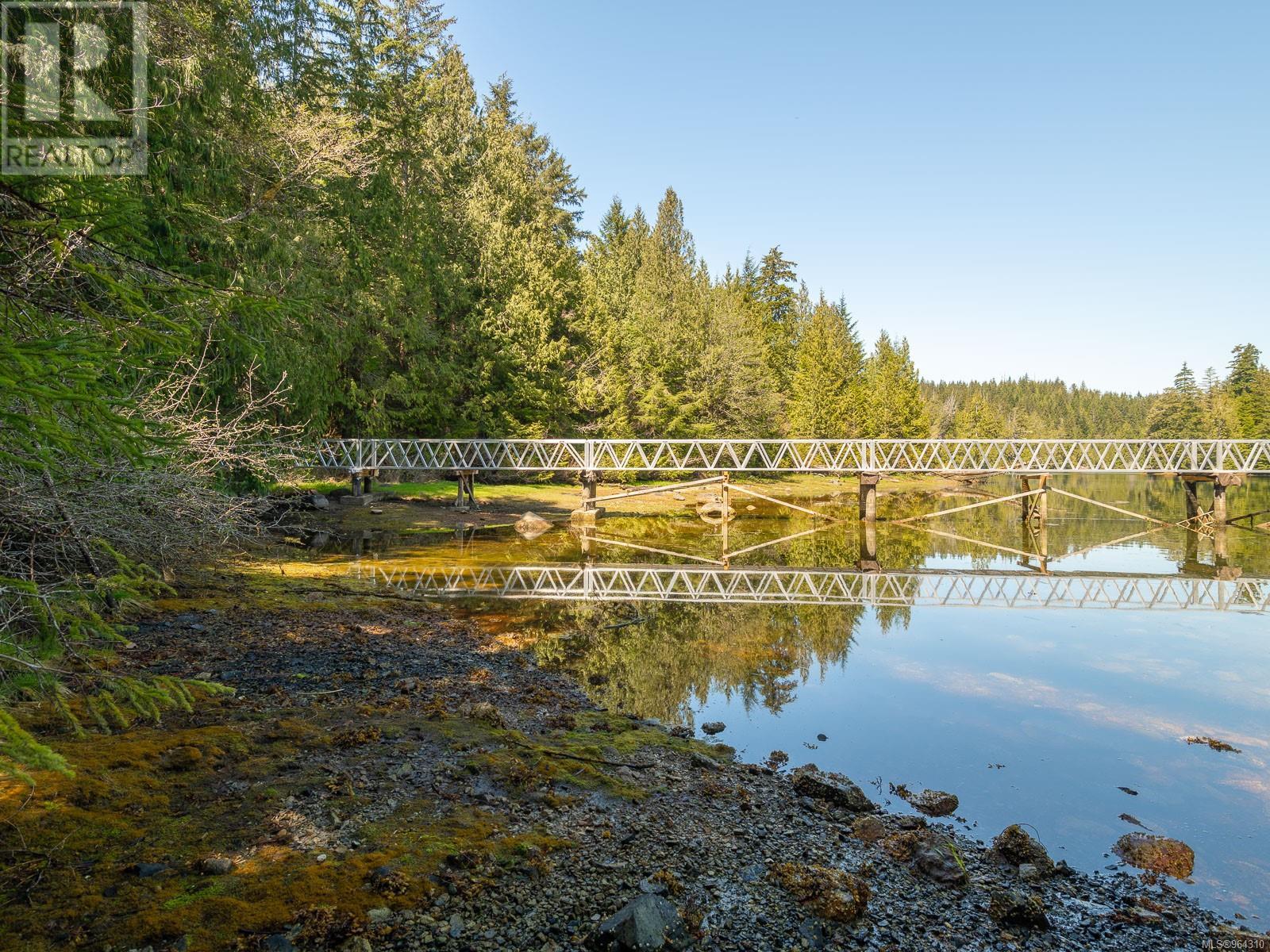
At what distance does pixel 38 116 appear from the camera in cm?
561

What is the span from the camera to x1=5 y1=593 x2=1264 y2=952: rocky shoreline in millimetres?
3822

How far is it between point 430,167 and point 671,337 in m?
16.4

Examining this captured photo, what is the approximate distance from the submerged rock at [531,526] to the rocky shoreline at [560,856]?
671 inches

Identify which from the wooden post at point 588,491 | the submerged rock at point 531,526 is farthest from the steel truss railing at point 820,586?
the wooden post at point 588,491

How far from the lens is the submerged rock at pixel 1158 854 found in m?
5.31

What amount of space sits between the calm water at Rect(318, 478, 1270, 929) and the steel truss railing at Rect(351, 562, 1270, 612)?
0.13 metres

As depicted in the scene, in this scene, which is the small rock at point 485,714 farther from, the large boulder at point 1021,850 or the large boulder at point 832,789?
the large boulder at point 1021,850

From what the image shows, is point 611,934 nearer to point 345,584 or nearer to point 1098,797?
point 1098,797

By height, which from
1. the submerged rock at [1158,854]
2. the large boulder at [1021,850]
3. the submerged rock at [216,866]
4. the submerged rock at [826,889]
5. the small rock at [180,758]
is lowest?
the submerged rock at [1158,854]

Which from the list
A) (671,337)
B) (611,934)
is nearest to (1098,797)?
(611,934)

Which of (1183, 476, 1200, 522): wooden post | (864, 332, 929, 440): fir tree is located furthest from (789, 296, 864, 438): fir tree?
(1183, 476, 1200, 522): wooden post

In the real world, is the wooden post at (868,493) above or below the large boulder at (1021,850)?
above

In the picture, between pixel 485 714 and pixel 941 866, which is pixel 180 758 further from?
pixel 941 866

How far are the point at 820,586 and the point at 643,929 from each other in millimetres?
13252
